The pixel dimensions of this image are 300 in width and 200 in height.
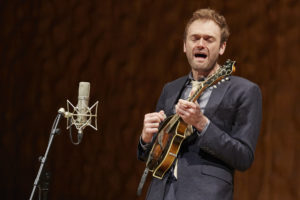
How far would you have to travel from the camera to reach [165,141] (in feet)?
5.95

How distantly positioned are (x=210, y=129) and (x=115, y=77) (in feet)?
7.84

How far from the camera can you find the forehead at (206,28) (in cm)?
185

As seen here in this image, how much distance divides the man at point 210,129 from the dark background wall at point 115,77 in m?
1.30

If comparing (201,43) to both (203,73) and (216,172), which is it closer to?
(203,73)

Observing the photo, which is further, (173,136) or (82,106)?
(82,106)

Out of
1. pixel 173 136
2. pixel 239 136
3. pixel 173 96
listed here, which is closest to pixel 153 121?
pixel 173 136

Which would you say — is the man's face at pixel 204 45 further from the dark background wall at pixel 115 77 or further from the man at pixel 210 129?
the dark background wall at pixel 115 77

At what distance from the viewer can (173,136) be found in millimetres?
1726

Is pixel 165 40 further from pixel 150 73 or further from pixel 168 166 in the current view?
pixel 168 166

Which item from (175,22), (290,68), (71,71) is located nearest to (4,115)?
(71,71)

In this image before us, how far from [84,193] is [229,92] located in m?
2.67

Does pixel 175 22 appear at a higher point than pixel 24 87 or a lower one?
higher

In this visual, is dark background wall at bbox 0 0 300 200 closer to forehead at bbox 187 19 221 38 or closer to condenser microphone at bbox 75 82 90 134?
forehead at bbox 187 19 221 38

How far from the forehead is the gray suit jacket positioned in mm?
213
